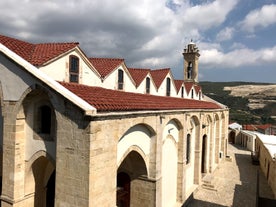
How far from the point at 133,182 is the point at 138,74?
33.9 feet

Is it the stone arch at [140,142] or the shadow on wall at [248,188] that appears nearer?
the stone arch at [140,142]

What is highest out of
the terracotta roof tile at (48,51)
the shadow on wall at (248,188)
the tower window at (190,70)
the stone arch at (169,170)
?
the tower window at (190,70)

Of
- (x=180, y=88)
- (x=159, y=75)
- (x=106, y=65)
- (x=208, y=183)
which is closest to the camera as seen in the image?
(x=106, y=65)

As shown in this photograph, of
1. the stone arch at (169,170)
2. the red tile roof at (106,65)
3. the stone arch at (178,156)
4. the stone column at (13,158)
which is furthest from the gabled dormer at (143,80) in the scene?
the stone column at (13,158)

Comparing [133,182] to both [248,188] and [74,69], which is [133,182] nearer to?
[74,69]

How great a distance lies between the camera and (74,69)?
42.7 ft

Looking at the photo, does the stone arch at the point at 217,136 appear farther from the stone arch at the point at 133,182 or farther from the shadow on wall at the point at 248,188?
the stone arch at the point at 133,182

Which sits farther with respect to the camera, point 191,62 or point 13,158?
point 191,62

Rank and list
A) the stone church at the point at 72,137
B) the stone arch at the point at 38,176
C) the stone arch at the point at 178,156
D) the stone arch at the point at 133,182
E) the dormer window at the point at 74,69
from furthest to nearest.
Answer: the stone arch at the point at 178,156, the dormer window at the point at 74,69, the stone arch at the point at 133,182, the stone arch at the point at 38,176, the stone church at the point at 72,137

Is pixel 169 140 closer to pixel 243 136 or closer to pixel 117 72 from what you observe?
pixel 117 72

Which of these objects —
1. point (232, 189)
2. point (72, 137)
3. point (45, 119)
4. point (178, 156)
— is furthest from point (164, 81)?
point (72, 137)

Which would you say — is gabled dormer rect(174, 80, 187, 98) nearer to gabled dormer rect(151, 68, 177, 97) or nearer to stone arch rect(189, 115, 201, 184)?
gabled dormer rect(151, 68, 177, 97)

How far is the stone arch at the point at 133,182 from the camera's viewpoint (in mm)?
11438

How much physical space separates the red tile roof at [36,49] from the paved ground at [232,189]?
41.3 ft
